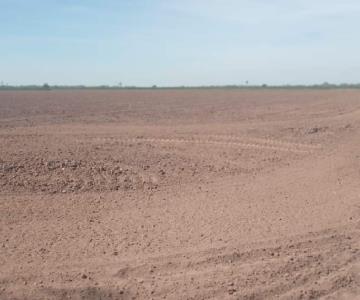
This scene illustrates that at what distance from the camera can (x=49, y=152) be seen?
1239 cm

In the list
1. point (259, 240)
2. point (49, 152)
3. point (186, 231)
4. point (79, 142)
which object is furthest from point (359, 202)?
point (79, 142)

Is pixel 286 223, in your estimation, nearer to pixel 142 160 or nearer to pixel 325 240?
pixel 325 240

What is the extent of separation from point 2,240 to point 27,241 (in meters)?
0.31

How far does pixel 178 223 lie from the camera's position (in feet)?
23.4

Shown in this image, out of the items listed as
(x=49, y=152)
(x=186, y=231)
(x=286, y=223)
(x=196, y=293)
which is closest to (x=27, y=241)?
(x=186, y=231)

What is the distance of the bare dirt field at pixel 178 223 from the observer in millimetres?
5309

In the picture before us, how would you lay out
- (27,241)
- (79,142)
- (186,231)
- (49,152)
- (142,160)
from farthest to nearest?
(79,142)
(49,152)
(142,160)
(186,231)
(27,241)

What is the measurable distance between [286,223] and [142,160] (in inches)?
198

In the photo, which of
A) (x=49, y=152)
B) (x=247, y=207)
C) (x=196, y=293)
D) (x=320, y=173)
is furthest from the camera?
(x=49, y=152)

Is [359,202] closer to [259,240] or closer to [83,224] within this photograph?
[259,240]

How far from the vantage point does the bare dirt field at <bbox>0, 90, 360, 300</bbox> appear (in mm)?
5309

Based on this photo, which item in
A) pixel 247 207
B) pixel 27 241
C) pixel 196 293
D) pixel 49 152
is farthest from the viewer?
pixel 49 152

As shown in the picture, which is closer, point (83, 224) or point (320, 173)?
point (83, 224)

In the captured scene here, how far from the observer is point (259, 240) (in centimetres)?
646
